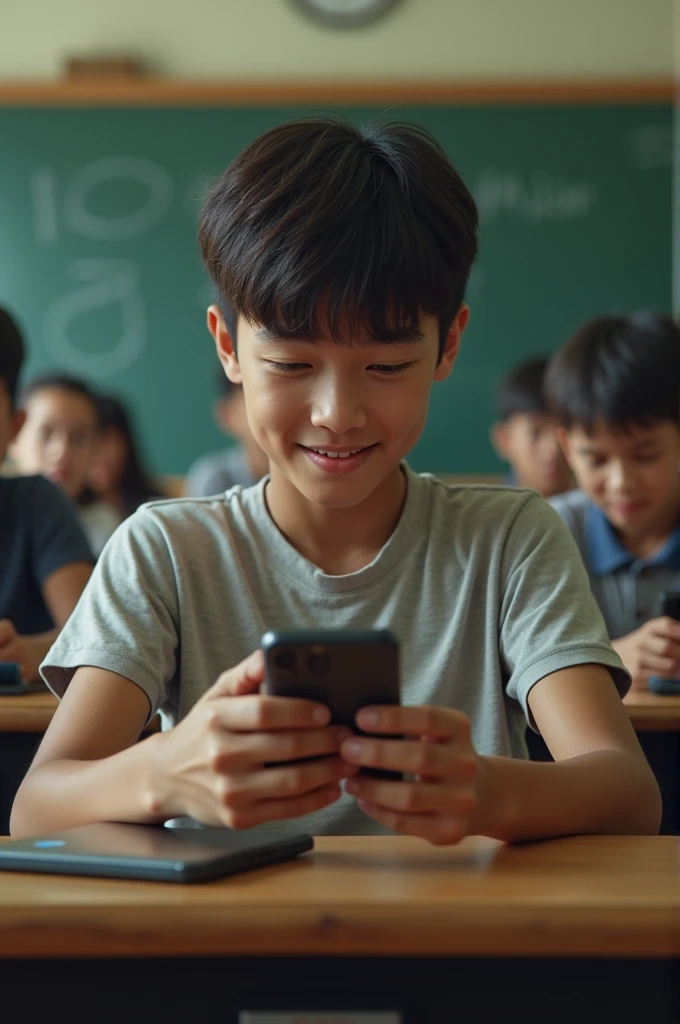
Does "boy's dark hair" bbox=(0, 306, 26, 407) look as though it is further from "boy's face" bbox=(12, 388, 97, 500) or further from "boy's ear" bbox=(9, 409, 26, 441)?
"boy's face" bbox=(12, 388, 97, 500)

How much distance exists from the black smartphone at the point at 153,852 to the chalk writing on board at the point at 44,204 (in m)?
4.15

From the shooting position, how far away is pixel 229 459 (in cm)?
461

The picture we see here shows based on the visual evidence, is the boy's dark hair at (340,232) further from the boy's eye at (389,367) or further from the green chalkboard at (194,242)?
the green chalkboard at (194,242)

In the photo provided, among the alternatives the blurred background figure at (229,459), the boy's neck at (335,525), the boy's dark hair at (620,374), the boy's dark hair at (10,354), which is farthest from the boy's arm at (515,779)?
the blurred background figure at (229,459)

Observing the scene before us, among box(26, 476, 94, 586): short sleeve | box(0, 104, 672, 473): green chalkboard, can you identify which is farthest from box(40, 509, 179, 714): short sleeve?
box(0, 104, 672, 473): green chalkboard

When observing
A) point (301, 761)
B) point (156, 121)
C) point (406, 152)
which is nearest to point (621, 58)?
point (156, 121)

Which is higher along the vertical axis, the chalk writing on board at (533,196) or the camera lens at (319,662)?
the chalk writing on board at (533,196)

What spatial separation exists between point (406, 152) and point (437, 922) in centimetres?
81

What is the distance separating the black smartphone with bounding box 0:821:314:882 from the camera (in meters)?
0.81

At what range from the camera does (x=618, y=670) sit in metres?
1.21

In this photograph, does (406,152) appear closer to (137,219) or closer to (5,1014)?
(5,1014)

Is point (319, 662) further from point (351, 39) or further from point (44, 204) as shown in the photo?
point (351, 39)

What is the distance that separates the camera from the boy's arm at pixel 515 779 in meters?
0.87

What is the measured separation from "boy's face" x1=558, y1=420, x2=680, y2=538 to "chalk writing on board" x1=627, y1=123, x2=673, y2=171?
2654 millimetres
